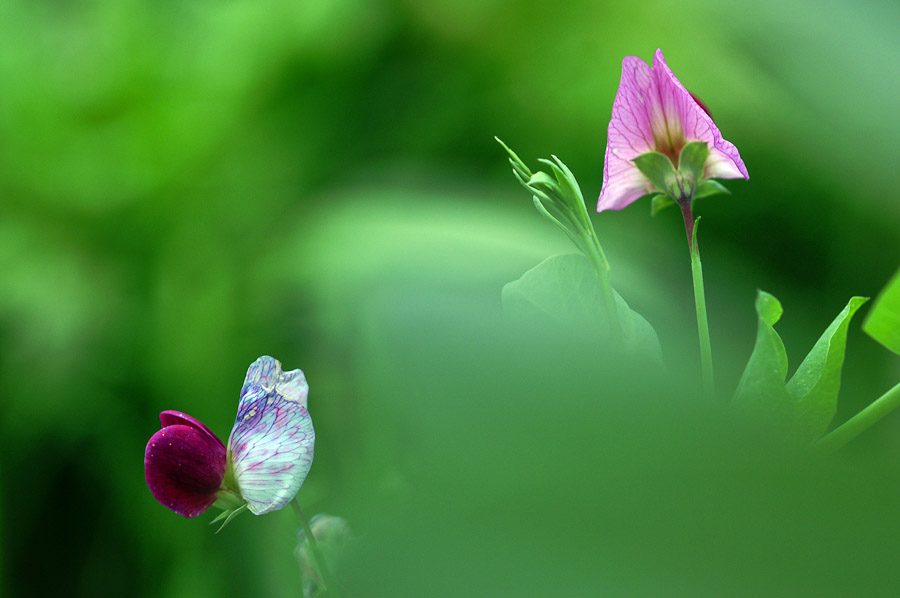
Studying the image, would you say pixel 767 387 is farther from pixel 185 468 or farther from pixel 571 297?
pixel 185 468

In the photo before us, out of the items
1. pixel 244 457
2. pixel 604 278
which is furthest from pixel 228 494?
pixel 604 278

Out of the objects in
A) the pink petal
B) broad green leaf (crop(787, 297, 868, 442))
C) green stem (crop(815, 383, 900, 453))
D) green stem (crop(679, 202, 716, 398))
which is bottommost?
green stem (crop(815, 383, 900, 453))

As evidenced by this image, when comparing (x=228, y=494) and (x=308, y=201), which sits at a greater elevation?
(x=308, y=201)

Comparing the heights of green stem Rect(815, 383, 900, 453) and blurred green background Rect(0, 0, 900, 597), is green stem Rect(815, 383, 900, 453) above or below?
below

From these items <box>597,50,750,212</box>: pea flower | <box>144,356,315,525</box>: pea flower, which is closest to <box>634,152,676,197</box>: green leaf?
<box>597,50,750,212</box>: pea flower

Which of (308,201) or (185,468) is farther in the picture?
(308,201)

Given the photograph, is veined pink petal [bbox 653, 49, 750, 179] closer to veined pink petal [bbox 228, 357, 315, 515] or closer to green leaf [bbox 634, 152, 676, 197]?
green leaf [bbox 634, 152, 676, 197]
